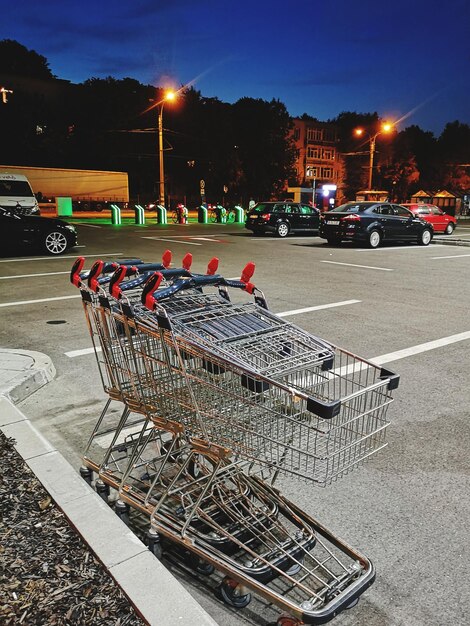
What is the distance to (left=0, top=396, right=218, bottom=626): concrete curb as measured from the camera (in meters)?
2.11

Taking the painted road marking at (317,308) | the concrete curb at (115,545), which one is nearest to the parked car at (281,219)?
the painted road marking at (317,308)

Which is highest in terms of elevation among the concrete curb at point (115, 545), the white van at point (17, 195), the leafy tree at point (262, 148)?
the leafy tree at point (262, 148)

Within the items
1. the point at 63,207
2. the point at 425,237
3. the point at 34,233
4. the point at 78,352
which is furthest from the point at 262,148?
the point at 78,352

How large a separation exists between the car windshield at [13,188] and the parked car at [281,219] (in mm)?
8823

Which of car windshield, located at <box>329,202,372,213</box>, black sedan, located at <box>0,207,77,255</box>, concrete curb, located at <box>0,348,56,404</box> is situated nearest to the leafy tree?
car windshield, located at <box>329,202,372,213</box>

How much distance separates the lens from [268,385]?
2.32 metres

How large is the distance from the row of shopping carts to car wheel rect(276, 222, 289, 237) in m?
20.0

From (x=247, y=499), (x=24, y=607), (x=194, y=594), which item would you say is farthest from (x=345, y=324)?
(x=24, y=607)

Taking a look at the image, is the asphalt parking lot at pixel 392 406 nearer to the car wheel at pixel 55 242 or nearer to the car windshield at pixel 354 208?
the car wheel at pixel 55 242

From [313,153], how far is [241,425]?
86.6 metres

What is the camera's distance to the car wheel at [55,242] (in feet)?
49.3

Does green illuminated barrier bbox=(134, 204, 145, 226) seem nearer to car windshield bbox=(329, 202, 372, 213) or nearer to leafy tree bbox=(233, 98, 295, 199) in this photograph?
car windshield bbox=(329, 202, 372, 213)

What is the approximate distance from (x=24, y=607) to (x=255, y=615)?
3.10ft

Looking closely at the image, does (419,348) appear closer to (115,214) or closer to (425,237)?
(425,237)
